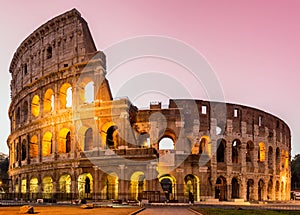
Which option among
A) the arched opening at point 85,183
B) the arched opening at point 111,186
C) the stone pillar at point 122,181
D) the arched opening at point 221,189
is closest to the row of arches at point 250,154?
the arched opening at point 221,189

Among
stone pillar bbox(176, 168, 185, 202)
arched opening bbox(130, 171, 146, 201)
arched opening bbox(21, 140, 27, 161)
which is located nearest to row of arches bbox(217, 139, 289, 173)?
stone pillar bbox(176, 168, 185, 202)

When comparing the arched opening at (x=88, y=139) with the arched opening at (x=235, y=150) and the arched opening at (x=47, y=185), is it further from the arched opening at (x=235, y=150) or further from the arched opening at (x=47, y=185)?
the arched opening at (x=235, y=150)

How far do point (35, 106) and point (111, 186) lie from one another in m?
14.1

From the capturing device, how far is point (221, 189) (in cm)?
4153

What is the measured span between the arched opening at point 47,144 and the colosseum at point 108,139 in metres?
0.11

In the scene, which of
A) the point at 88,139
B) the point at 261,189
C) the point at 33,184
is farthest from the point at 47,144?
the point at 261,189

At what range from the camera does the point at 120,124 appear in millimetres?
34500

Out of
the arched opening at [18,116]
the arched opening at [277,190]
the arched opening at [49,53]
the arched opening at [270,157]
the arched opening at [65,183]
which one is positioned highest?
the arched opening at [49,53]

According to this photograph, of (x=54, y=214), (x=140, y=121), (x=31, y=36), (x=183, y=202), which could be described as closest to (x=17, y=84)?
(x=31, y=36)

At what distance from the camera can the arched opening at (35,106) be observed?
42.3m

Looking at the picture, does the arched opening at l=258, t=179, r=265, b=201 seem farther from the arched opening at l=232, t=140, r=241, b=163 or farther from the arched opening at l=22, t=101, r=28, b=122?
the arched opening at l=22, t=101, r=28, b=122

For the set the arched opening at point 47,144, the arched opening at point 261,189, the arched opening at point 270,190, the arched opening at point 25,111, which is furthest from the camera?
the arched opening at point 270,190

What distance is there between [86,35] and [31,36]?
873cm

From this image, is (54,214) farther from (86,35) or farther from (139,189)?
(86,35)
